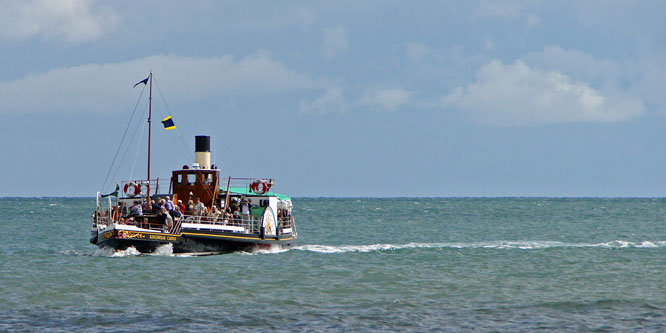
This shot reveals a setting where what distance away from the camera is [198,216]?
124 feet

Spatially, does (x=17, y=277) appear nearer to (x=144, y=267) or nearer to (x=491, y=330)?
(x=144, y=267)

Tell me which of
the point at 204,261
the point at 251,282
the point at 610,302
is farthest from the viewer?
the point at 204,261

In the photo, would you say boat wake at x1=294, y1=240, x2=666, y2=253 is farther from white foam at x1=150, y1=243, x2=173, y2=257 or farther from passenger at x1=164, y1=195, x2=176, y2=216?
white foam at x1=150, y1=243, x2=173, y2=257

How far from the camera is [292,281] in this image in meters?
29.7

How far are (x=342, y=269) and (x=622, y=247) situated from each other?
20.5 m

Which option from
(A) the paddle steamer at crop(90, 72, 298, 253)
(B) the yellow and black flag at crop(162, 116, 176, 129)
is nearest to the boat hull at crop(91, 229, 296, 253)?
(A) the paddle steamer at crop(90, 72, 298, 253)

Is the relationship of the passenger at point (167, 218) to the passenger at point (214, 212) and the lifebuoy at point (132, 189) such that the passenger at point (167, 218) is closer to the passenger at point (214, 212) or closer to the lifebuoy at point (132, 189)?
the passenger at point (214, 212)

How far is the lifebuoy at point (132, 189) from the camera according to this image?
40062 mm

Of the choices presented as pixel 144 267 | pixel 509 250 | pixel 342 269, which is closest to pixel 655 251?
pixel 509 250

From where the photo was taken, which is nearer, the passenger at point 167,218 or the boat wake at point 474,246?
the passenger at point 167,218

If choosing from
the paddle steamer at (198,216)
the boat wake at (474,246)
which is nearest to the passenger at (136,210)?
the paddle steamer at (198,216)

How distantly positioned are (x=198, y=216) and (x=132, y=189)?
4.55 meters

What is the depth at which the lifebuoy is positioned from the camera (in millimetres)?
40062

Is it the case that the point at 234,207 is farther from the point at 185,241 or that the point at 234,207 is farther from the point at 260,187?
the point at 185,241
